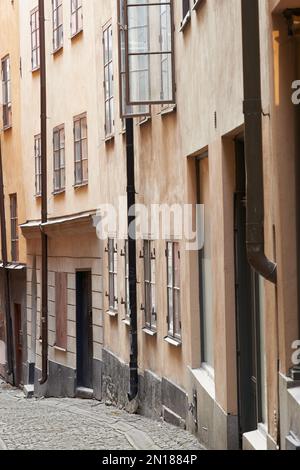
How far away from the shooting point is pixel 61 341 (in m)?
23.8

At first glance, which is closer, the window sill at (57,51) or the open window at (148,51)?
the open window at (148,51)

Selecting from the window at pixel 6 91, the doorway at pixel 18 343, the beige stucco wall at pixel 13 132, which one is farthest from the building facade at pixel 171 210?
the doorway at pixel 18 343

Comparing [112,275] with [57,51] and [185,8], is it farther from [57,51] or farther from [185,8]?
[185,8]

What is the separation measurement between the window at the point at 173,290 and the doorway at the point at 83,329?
7.44 metres

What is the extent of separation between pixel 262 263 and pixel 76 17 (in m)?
14.7

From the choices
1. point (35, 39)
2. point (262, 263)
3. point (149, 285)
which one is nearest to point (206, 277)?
A: point (149, 285)

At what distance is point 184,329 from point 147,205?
2998mm

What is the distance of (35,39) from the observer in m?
25.7

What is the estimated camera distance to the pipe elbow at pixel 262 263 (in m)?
8.38

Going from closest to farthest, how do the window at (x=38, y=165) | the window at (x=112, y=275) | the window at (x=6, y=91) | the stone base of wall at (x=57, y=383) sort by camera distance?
the window at (x=112, y=275), the stone base of wall at (x=57, y=383), the window at (x=38, y=165), the window at (x=6, y=91)

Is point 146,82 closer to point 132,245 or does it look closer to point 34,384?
point 132,245

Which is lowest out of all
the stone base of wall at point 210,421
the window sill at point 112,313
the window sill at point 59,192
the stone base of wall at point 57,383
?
the stone base of wall at point 57,383

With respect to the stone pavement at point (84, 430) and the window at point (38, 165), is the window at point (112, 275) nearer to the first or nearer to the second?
the stone pavement at point (84, 430)
